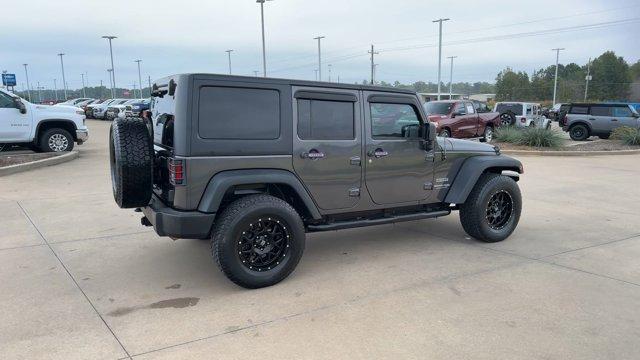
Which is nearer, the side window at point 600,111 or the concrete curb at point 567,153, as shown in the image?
the concrete curb at point 567,153

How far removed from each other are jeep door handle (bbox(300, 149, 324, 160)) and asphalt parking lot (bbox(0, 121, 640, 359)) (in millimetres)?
1132

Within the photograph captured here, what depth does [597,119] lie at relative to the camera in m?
19.8

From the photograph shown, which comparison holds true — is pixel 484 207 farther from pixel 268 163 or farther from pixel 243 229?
pixel 243 229

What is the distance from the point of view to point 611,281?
4512mm

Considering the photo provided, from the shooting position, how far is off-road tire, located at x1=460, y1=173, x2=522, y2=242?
220 inches

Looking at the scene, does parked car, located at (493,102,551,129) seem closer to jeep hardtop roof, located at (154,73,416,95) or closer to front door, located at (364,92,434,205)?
front door, located at (364,92,434,205)

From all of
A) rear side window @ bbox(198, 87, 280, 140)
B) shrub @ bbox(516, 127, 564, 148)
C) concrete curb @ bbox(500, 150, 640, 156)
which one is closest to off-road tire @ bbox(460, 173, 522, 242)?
rear side window @ bbox(198, 87, 280, 140)

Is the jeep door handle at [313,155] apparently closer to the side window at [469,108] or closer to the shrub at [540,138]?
the shrub at [540,138]

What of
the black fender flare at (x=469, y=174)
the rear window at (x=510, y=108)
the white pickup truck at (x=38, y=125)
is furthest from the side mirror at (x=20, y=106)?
the rear window at (x=510, y=108)

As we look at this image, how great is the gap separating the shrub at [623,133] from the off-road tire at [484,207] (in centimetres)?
1406

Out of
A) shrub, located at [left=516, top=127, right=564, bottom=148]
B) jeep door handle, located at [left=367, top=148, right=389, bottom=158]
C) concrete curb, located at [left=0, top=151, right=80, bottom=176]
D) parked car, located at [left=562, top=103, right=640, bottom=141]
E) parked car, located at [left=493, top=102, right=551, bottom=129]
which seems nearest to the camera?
jeep door handle, located at [left=367, top=148, right=389, bottom=158]

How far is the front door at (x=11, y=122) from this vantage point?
11742 mm

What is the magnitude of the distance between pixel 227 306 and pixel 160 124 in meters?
1.84

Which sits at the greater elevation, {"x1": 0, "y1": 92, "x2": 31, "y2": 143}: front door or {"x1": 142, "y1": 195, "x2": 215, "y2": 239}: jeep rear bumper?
{"x1": 0, "y1": 92, "x2": 31, "y2": 143}: front door
